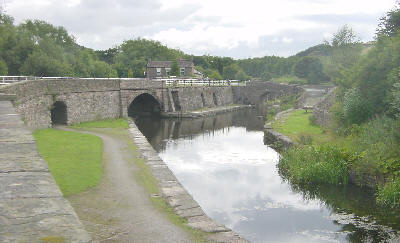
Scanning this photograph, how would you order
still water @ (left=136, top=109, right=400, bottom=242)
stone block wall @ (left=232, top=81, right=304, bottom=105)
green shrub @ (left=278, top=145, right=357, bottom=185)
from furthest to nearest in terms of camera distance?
stone block wall @ (left=232, top=81, right=304, bottom=105) → green shrub @ (left=278, top=145, right=357, bottom=185) → still water @ (left=136, top=109, right=400, bottom=242)

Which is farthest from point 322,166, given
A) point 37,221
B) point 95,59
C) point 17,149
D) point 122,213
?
point 95,59

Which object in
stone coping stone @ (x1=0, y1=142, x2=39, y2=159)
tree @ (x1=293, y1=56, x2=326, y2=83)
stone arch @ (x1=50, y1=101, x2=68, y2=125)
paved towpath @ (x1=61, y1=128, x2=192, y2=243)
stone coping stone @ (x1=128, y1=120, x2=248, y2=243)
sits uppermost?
tree @ (x1=293, y1=56, x2=326, y2=83)

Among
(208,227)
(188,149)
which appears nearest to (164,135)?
(188,149)

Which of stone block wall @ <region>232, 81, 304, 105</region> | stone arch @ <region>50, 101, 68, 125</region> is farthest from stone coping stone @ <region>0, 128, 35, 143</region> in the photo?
stone block wall @ <region>232, 81, 304, 105</region>

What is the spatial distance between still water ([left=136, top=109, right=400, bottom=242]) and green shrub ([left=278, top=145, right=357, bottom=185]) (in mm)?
478

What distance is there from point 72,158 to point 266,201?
7953mm

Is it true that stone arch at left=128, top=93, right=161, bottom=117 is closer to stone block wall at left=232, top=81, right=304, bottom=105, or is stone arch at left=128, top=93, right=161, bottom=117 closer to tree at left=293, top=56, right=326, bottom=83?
stone block wall at left=232, top=81, right=304, bottom=105

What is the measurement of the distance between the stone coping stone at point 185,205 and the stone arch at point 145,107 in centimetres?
2597

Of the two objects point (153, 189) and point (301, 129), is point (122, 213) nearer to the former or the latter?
point (153, 189)

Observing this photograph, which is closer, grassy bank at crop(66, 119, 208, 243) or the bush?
grassy bank at crop(66, 119, 208, 243)

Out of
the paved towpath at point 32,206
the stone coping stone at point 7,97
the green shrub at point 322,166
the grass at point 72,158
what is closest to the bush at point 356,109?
the green shrub at point 322,166

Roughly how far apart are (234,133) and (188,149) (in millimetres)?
8712

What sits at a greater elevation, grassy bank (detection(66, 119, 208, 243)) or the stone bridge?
the stone bridge

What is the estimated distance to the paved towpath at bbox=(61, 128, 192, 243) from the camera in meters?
8.37
